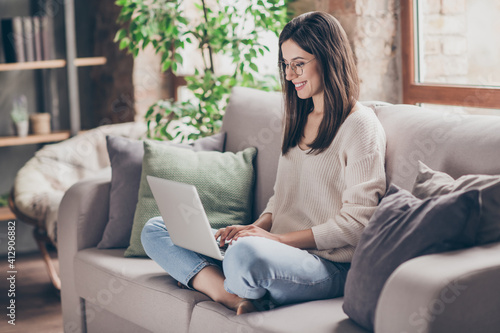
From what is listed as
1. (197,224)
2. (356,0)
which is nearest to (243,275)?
(197,224)

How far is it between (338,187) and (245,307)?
0.44m

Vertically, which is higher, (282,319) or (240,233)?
(240,233)

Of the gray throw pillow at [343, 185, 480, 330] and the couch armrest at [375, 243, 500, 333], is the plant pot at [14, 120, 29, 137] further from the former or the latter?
the couch armrest at [375, 243, 500, 333]

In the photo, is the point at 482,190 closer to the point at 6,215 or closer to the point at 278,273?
the point at 278,273

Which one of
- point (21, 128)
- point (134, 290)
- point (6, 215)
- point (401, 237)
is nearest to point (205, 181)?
point (134, 290)

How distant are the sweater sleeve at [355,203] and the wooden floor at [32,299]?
1.41 meters

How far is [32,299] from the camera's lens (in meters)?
3.11

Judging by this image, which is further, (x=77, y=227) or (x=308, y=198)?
(x=77, y=227)

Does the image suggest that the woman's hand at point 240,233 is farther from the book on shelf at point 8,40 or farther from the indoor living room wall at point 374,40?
the book on shelf at point 8,40

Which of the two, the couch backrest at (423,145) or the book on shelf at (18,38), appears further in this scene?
the book on shelf at (18,38)

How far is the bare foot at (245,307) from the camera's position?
1.65 m

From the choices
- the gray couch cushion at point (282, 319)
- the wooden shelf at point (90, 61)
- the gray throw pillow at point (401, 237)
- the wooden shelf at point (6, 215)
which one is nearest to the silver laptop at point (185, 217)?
the gray couch cushion at point (282, 319)

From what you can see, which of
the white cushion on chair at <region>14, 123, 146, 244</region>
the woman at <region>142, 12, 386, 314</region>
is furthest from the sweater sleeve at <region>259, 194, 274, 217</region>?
the white cushion on chair at <region>14, 123, 146, 244</region>

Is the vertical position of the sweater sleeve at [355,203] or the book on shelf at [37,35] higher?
the book on shelf at [37,35]
